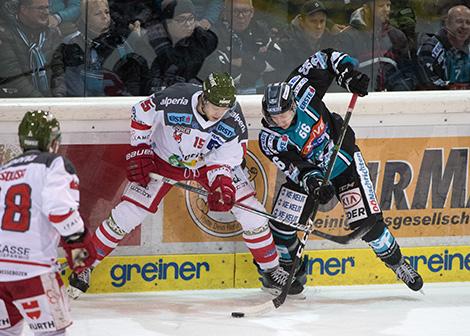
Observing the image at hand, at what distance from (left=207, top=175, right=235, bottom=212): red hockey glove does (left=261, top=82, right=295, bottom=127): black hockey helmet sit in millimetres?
367

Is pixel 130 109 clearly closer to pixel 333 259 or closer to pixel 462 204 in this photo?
pixel 333 259

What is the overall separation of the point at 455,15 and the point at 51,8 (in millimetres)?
2225

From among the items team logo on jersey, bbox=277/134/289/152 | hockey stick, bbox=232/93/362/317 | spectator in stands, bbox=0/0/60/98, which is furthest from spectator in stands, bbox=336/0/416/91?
spectator in stands, bbox=0/0/60/98

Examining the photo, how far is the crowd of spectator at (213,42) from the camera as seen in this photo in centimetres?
524

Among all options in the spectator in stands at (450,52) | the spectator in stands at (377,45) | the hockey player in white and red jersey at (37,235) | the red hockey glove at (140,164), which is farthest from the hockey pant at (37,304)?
the spectator in stands at (450,52)

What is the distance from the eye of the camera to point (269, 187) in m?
5.22

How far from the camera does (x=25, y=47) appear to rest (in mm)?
5199

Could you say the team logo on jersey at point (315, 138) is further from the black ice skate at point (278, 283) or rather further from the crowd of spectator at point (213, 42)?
the crowd of spectator at point (213, 42)

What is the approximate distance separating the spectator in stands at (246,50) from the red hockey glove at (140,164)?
0.87 metres

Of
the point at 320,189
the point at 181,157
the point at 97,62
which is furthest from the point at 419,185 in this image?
the point at 97,62

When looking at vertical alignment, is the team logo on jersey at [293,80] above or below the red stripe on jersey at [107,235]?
above

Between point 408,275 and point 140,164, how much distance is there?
1.37 metres

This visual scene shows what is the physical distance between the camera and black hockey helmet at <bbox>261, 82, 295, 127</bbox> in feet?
15.4

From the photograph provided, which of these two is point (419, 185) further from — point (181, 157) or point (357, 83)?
point (181, 157)
